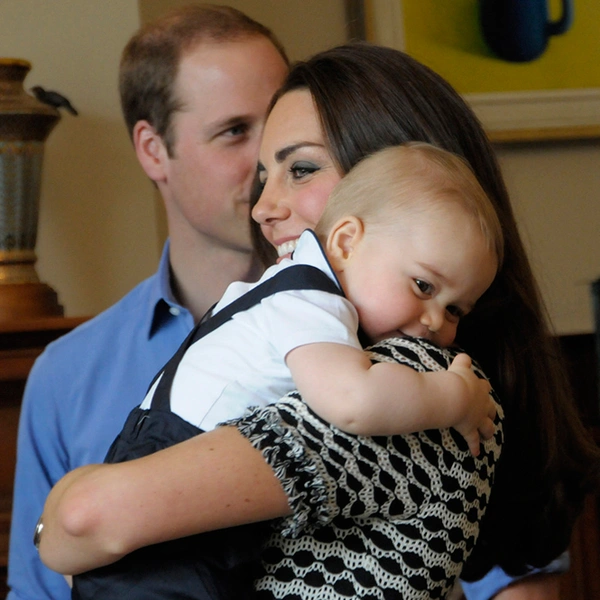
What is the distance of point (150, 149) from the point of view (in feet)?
7.38

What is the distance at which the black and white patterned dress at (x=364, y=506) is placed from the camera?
3.03 ft

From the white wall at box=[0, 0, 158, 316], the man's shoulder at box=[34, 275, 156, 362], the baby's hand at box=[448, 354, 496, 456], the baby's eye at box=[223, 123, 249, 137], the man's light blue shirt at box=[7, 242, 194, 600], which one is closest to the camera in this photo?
the baby's hand at box=[448, 354, 496, 456]

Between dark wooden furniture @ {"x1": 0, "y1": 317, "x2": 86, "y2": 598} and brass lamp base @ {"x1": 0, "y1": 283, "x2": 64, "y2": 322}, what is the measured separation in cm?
6

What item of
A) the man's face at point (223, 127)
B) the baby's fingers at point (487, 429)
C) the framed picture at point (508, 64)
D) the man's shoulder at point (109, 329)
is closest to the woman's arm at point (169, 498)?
the baby's fingers at point (487, 429)

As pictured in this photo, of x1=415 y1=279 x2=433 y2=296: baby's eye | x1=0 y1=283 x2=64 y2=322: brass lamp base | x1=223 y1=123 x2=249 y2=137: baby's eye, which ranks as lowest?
x1=0 y1=283 x2=64 y2=322: brass lamp base

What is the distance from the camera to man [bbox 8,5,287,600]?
183 cm

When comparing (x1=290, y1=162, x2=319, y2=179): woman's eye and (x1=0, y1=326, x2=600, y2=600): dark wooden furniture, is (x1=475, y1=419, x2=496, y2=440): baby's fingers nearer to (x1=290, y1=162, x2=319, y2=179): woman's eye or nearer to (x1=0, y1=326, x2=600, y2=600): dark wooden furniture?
(x1=290, y1=162, x2=319, y2=179): woman's eye

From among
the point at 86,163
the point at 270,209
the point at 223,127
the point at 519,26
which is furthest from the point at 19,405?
the point at 519,26

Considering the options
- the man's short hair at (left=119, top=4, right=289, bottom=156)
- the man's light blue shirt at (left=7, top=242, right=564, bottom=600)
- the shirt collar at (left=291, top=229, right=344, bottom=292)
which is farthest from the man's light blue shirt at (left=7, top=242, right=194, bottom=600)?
the shirt collar at (left=291, top=229, right=344, bottom=292)

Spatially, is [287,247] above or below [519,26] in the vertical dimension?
above

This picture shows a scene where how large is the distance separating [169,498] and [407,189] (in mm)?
475

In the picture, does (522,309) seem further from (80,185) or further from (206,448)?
(80,185)

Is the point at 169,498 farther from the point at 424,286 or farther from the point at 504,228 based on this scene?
the point at 504,228

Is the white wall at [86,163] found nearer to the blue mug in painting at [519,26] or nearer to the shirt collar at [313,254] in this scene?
the blue mug in painting at [519,26]
